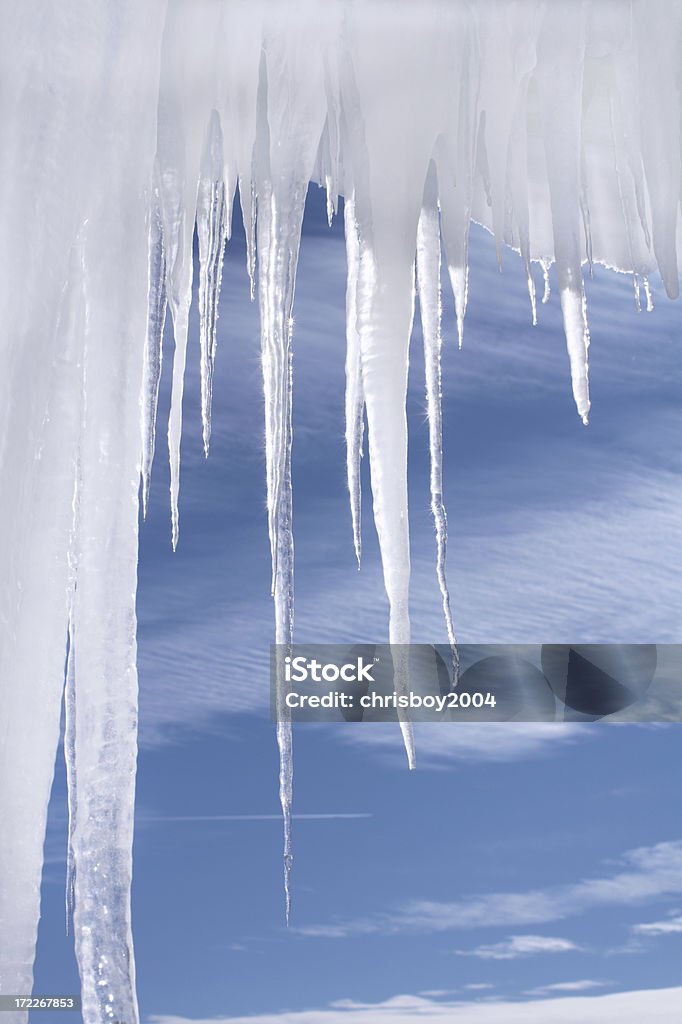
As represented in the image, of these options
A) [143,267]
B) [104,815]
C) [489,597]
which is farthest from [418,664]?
[143,267]

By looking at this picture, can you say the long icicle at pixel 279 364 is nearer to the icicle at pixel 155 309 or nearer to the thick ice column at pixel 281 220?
the thick ice column at pixel 281 220

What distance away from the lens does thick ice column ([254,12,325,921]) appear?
1211 millimetres

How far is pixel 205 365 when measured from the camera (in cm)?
132

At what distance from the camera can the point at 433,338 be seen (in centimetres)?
130

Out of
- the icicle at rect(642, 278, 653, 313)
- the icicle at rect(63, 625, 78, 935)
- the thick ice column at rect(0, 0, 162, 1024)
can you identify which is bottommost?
the icicle at rect(63, 625, 78, 935)

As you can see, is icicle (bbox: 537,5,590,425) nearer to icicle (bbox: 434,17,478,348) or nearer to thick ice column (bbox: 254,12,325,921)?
icicle (bbox: 434,17,478,348)

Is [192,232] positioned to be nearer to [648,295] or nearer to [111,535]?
[111,535]

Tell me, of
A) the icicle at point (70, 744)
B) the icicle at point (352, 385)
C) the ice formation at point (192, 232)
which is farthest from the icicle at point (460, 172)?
the icicle at point (70, 744)

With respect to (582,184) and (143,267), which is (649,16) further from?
(143,267)

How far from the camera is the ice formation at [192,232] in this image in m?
1.12

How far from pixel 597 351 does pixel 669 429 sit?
181 mm

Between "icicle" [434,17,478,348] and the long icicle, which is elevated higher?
"icicle" [434,17,478,348]

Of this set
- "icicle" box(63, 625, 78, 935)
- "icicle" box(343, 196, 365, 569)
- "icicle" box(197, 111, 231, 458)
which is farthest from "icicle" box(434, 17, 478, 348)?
"icicle" box(63, 625, 78, 935)

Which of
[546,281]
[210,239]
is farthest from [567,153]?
[210,239]
